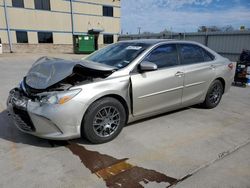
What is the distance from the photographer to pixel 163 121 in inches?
160

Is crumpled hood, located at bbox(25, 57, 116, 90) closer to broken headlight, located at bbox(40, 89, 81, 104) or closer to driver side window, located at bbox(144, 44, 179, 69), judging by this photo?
broken headlight, located at bbox(40, 89, 81, 104)

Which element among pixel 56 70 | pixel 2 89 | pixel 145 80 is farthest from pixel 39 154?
pixel 2 89

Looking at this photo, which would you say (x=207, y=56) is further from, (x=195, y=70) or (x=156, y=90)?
(x=156, y=90)

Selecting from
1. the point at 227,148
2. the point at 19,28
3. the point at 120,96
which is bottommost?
the point at 227,148

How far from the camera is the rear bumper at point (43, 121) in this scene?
2.75 metres

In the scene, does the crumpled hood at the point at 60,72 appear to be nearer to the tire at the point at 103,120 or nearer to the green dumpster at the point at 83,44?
the tire at the point at 103,120

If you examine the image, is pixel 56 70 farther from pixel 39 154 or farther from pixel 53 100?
pixel 39 154

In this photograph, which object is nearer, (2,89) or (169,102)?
(169,102)

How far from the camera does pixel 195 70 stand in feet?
13.8

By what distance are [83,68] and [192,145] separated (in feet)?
6.42

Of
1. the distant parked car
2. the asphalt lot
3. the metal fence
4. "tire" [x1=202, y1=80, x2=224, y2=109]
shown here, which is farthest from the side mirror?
the metal fence

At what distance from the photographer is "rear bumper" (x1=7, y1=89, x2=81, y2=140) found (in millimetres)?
2746

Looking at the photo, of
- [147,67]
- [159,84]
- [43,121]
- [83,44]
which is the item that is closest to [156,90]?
[159,84]

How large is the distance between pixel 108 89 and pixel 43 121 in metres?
0.96
